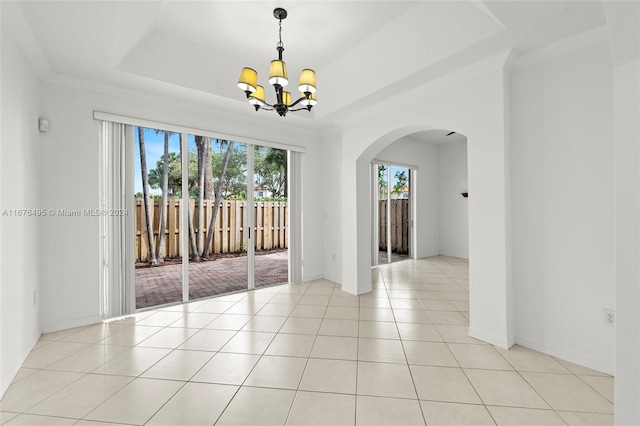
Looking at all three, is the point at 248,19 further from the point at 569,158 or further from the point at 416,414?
the point at 416,414

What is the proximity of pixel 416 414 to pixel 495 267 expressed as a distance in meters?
1.60

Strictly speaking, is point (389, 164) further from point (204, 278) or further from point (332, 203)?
point (204, 278)

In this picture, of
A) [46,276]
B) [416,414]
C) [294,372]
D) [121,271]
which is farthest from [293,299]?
[46,276]

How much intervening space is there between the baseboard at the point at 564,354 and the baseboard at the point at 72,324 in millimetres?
4467

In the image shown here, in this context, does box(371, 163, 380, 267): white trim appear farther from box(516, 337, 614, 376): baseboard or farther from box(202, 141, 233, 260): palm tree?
box(516, 337, 614, 376): baseboard

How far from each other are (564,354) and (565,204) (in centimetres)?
128

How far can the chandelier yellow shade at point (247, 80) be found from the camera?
97.0 inches

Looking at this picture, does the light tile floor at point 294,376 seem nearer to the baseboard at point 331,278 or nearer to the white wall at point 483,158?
the white wall at point 483,158

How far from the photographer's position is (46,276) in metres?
2.92

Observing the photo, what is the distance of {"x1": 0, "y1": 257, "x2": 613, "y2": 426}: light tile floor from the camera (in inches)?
68.9

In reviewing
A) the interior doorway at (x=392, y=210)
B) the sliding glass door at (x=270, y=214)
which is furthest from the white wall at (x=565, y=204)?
the interior doorway at (x=392, y=210)

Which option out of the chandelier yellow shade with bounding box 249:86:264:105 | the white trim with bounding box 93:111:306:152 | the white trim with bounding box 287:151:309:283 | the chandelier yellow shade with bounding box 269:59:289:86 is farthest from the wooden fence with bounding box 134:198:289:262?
the chandelier yellow shade with bounding box 269:59:289:86

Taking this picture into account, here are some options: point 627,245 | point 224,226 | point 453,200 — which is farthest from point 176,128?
point 453,200

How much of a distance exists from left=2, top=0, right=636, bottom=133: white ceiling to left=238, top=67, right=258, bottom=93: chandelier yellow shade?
2.21ft
